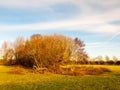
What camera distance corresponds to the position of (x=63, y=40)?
61375 mm

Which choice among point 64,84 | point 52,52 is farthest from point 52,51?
point 64,84

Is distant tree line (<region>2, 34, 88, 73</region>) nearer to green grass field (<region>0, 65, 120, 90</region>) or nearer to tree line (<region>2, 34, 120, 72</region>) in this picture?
tree line (<region>2, 34, 120, 72</region>)

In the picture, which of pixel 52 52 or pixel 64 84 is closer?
pixel 64 84

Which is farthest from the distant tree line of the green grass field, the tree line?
the green grass field

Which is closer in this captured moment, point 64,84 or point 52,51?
point 64,84

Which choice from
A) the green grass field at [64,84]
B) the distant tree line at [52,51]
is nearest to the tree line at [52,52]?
the distant tree line at [52,51]

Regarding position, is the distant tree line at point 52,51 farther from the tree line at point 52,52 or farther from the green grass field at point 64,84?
the green grass field at point 64,84

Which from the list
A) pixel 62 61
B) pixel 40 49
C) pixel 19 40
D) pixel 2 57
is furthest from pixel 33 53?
pixel 2 57

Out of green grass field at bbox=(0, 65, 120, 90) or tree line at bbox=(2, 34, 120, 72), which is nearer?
green grass field at bbox=(0, 65, 120, 90)

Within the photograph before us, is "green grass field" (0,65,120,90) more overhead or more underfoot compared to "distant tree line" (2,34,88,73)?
more underfoot

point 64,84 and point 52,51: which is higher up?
point 52,51

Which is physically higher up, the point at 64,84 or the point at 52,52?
the point at 52,52

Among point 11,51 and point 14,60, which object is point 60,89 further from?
point 11,51

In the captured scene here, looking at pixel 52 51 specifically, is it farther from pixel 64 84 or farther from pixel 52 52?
pixel 64 84
